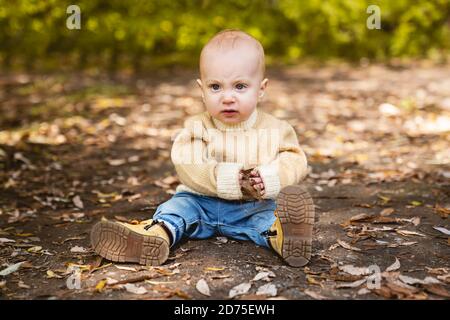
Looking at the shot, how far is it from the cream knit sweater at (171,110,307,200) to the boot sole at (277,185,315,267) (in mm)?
249

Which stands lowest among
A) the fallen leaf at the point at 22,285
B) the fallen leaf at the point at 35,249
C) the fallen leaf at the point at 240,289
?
the fallen leaf at the point at 35,249

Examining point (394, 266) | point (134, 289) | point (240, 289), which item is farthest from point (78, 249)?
point (394, 266)

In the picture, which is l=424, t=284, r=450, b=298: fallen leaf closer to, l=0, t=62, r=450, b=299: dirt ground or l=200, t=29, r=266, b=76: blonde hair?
l=0, t=62, r=450, b=299: dirt ground

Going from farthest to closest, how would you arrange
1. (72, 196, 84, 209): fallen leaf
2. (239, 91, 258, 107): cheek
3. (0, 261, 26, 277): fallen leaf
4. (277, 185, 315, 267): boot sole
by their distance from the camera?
(72, 196, 84, 209): fallen leaf < (239, 91, 258, 107): cheek < (0, 261, 26, 277): fallen leaf < (277, 185, 315, 267): boot sole

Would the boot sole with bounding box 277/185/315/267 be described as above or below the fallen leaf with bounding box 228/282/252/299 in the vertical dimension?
above

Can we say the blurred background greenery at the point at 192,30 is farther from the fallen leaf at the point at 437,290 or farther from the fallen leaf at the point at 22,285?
the fallen leaf at the point at 437,290

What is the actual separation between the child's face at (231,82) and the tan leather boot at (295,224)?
0.49 meters

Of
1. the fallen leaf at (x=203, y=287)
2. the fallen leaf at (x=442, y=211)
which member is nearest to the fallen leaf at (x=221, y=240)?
the fallen leaf at (x=203, y=287)

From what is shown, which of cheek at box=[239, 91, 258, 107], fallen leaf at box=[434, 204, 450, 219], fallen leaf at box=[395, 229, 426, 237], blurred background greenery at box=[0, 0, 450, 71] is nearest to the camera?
cheek at box=[239, 91, 258, 107]

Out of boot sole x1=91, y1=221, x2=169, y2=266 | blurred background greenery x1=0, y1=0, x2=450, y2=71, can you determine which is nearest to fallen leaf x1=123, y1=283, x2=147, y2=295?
boot sole x1=91, y1=221, x2=169, y2=266

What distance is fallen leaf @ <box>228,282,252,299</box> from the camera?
245 centimetres

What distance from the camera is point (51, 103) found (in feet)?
21.7

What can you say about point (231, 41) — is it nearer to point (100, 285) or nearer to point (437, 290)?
point (100, 285)

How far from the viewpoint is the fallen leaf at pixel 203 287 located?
97.1 inches
